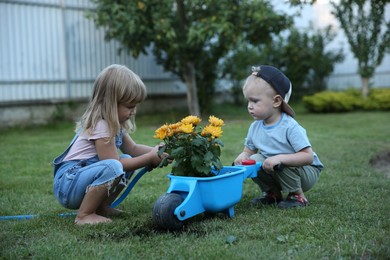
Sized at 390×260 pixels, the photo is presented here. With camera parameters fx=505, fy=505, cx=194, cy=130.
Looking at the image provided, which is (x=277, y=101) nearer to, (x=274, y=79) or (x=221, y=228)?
(x=274, y=79)

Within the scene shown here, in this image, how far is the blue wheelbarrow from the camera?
2744 millimetres

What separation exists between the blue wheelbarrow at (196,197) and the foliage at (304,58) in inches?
433

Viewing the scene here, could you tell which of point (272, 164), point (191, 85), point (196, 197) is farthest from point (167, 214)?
point (191, 85)

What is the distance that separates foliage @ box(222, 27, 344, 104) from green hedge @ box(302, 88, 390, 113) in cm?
213

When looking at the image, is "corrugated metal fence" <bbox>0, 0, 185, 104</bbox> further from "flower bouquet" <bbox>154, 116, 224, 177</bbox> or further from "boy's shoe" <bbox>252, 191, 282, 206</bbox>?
"flower bouquet" <bbox>154, 116, 224, 177</bbox>

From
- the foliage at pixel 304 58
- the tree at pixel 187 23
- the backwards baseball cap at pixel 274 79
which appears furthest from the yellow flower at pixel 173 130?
the foliage at pixel 304 58

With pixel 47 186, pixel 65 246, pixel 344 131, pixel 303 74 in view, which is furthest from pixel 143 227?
pixel 303 74

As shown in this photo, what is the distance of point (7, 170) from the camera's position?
16.9 feet

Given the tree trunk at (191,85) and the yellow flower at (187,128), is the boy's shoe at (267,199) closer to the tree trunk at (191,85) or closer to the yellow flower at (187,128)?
the yellow flower at (187,128)

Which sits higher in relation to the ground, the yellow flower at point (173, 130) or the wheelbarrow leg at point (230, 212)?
the yellow flower at point (173, 130)

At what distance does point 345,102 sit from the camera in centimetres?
1245

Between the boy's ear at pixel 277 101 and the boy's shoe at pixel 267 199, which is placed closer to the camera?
the boy's ear at pixel 277 101

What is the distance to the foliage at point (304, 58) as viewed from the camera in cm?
1448

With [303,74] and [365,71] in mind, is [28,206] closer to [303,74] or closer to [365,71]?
[365,71]
